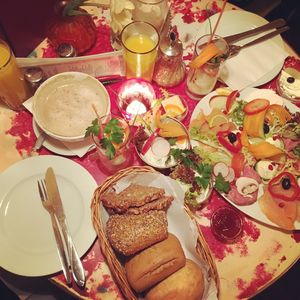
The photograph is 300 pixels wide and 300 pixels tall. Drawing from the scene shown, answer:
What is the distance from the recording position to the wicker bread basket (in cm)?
129

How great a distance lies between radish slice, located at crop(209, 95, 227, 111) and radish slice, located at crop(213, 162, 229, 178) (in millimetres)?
294

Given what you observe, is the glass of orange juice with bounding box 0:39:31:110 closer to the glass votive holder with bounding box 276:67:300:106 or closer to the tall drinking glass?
the tall drinking glass

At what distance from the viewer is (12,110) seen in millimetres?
1698

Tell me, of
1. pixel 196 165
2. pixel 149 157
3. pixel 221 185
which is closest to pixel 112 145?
pixel 149 157

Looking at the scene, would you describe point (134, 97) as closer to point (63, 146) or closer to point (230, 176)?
point (63, 146)

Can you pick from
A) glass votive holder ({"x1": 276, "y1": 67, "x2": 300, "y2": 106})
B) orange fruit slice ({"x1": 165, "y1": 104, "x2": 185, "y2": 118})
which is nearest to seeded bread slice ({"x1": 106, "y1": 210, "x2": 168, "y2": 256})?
orange fruit slice ({"x1": 165, "y1": 104, "x2": 185, "y2": 118})

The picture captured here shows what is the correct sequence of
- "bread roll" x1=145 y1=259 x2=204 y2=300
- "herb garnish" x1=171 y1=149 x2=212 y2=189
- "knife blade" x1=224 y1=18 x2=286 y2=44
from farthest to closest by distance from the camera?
"knife blade" x1=224 y1=18 x2=286 y2=44 → "herb garnish" x1=171 y1=149 x2=212 y2=189 → "bread roll" x1=145 y1=259 x2=204 y2=300

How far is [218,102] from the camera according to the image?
1712mm

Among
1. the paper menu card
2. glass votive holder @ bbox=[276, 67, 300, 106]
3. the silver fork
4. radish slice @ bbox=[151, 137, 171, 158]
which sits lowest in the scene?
the silver fork

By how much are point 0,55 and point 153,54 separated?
65cm

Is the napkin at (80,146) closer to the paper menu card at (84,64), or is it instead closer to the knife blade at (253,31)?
the paper menu card at (84,64)

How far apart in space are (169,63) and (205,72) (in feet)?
0.58

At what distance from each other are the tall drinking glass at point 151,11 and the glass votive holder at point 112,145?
1.86ft

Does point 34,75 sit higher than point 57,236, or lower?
higher
